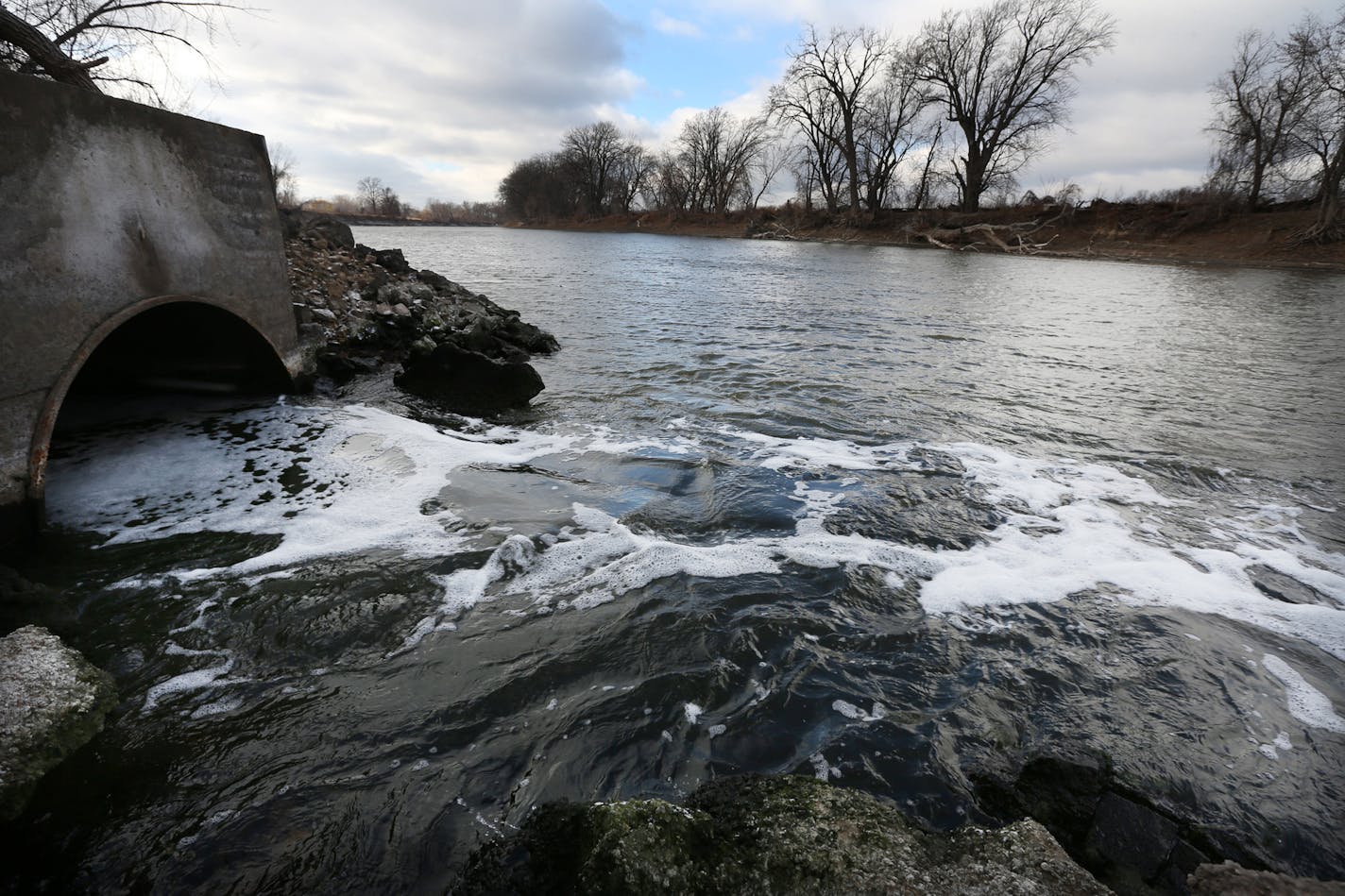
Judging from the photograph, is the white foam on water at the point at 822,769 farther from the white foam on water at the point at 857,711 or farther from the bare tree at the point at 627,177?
the bare tree at the point at 627,177

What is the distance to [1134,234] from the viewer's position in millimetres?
43219

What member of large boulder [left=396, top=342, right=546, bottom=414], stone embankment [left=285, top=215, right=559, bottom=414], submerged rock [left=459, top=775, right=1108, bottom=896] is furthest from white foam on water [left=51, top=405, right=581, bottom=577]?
submerged rock [left=459, top=775, right=1108, bottom=896]

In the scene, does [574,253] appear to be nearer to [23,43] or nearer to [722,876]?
[23,43]

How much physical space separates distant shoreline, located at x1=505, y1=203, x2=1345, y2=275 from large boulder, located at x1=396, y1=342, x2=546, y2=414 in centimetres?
4025

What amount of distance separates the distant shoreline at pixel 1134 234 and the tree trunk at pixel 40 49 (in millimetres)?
46006

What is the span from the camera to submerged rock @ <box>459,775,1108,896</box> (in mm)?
2059

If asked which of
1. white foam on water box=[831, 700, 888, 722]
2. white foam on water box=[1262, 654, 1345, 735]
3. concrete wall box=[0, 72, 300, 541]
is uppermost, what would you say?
concrete wall box=[0, 72, 300, 541]

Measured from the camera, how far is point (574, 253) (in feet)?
137

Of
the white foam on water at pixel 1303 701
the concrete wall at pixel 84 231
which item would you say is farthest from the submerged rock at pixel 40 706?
the white foam on water at pixel 1303 701

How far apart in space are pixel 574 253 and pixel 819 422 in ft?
120

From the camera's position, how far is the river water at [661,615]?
112 inches

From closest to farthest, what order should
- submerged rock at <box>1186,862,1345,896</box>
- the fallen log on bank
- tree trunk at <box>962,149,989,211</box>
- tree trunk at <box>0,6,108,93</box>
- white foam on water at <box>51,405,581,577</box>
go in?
submerged rock at <box>1186,862,1345,896</box>
white foam on water at <box>51,405,581,577</box>
tree trunk at <box>0,6,108,93</box>
the fallen log on bank
tree trunk at <box>962,149,989,211</box>

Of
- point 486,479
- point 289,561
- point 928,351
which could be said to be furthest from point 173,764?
point 928,351

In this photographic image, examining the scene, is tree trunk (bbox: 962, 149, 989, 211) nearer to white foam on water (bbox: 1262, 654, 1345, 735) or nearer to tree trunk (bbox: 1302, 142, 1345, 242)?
tree trunk (bbox: 1302, 142, 1345, 242)
